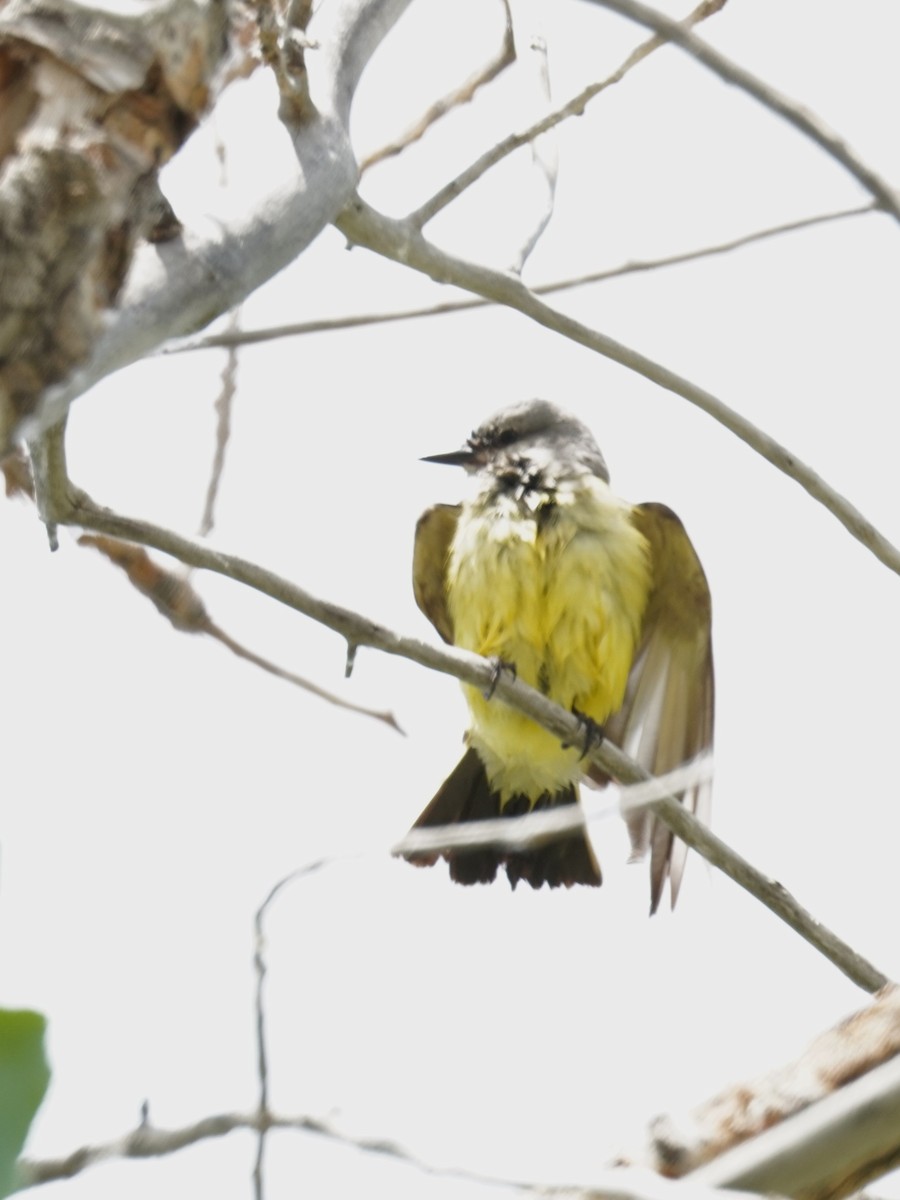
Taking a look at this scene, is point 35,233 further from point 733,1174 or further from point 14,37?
point 733,1174

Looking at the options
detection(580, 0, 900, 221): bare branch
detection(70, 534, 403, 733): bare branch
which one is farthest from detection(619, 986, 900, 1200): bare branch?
detection(70, 534, 403, 733): bare branch

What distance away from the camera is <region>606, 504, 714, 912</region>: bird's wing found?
6816 millimetres

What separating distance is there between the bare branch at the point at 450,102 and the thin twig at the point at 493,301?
Answer: 1.35 feet

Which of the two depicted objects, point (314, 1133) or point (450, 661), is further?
point (450, 661)

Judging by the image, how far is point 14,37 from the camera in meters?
1.73

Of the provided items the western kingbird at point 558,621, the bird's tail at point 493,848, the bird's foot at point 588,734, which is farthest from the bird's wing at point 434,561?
the bird's foot at point 588,734

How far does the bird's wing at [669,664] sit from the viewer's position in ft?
22.4

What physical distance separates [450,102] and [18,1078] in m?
3.41

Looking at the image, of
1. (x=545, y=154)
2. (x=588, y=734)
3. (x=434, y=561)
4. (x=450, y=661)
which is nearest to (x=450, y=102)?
(x=545, y=154)

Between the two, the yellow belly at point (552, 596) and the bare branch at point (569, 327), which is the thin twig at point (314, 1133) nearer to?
the bare branch at point (569, 327)

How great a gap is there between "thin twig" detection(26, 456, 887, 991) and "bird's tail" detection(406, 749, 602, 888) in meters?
1.73

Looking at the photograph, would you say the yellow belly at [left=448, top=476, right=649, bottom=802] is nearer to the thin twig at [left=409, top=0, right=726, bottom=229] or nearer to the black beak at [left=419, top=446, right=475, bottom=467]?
the black beak at [left=419, top=446, right=475, bottom=467]

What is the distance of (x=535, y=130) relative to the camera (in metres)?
3.81

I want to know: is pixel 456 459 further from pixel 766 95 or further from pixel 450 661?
pixel 766 95
